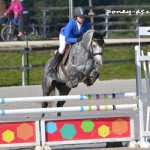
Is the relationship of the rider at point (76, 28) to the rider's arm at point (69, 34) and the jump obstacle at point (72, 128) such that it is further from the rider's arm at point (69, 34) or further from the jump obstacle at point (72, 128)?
the jump obstacle at point (72, 128)

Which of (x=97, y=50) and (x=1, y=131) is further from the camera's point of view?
(x=97, y=50)

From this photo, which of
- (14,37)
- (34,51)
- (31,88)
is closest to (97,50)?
(31,88)

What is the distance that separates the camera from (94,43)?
11.4 m

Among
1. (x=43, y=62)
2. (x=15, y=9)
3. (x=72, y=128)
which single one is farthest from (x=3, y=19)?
(x=72, y=128)

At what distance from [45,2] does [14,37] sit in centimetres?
1118

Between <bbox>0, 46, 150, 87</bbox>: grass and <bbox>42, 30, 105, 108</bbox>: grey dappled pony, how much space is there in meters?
7.72

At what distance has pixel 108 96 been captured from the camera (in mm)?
9984

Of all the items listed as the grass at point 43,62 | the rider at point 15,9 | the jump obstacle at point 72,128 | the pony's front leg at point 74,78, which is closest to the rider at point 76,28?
the pony's front leg at point 74,78

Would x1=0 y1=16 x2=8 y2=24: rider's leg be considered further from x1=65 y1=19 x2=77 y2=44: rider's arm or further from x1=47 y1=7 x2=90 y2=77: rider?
x1=65 y1=19 x2=77 y2=44: rider's arm

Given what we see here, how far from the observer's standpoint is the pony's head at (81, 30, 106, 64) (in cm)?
1130

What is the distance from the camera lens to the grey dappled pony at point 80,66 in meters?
11.4

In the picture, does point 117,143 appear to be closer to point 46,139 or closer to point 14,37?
point 46,139

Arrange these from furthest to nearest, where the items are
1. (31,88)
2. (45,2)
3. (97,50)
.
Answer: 1. (45,2)
2. (31,88)
3. (97,50)

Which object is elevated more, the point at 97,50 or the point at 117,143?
the point at 97,50
